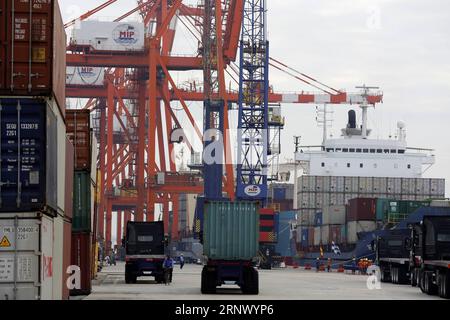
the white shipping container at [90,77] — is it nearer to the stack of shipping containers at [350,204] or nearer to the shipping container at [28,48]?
the stack of shipping containers at [350,204]

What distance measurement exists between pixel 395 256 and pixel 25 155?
32.4 m

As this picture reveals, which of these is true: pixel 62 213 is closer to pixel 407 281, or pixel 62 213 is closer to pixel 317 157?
pixel 407 281

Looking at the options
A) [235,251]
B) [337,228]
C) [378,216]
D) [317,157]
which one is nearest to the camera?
[235,251]

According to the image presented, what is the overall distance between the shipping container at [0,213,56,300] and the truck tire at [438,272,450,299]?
1777 centimetres

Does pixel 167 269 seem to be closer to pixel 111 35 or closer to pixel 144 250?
pixel 144 250

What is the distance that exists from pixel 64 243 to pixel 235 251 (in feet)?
36.0

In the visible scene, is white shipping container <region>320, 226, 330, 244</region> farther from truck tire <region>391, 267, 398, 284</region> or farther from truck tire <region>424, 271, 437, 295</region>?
truck tire <region>424, 271, 437, 295</region>

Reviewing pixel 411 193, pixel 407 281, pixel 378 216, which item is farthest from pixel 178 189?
pixel 407 281

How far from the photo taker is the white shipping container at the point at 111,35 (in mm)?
89625

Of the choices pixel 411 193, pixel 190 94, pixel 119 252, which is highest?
pixel 190 94

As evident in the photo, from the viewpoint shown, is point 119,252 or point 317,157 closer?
point 317,157

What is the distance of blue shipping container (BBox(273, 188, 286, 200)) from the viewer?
123550mm

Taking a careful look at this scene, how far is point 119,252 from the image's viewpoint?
12756cm

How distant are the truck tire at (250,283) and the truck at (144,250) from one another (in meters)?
10.2
